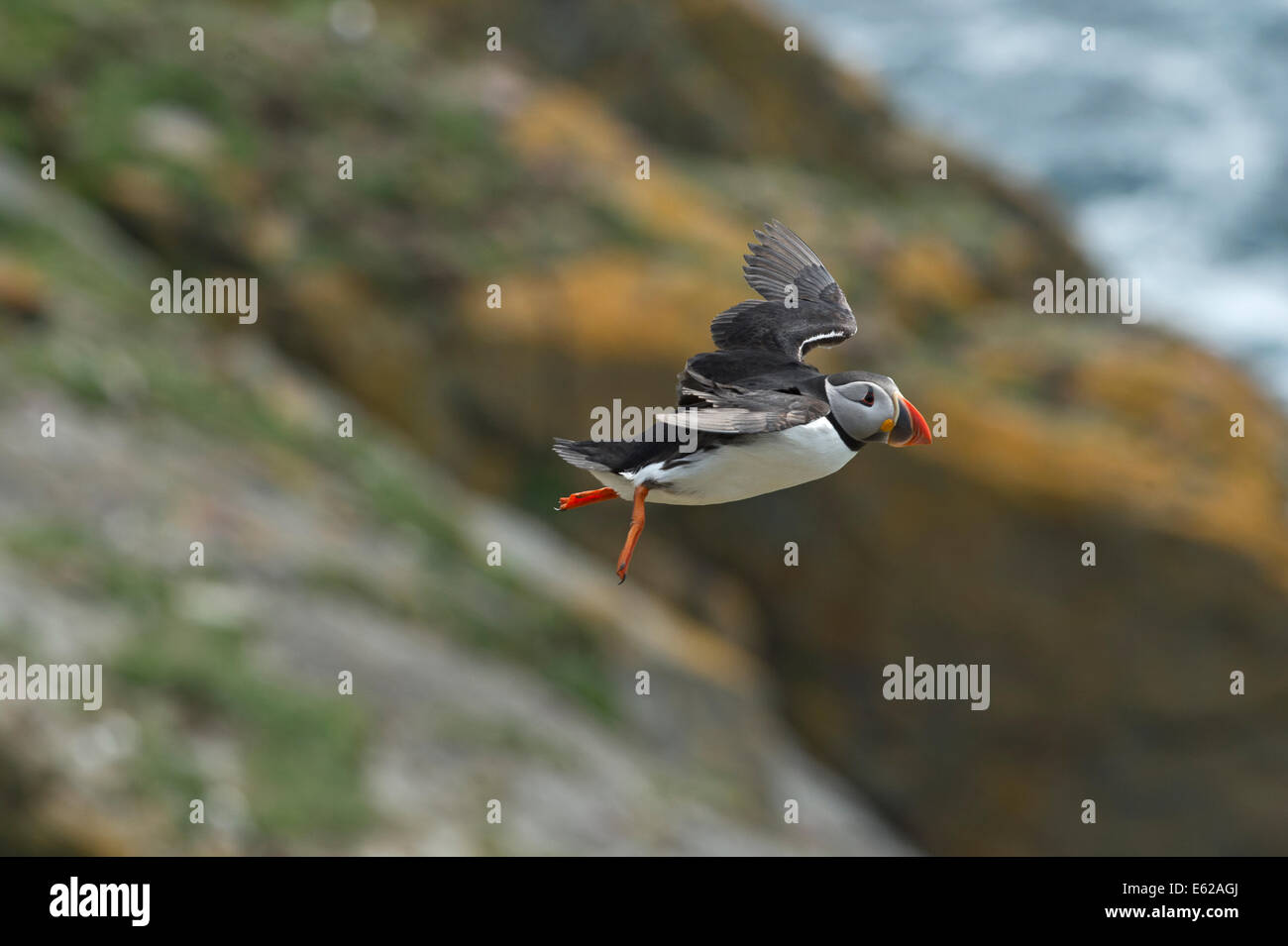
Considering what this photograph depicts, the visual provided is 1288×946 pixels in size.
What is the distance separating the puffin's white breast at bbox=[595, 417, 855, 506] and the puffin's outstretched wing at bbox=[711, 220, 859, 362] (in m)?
0.63

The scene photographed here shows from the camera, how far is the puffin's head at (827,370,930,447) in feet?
9.96

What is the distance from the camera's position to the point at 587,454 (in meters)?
3.78

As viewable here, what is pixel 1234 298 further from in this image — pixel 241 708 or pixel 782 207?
pixel 241 708

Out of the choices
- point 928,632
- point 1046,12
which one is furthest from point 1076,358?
point 1046,12

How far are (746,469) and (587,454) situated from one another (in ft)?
1.45

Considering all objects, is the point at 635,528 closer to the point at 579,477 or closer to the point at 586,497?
the point at 586,497

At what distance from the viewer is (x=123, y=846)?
10.9m

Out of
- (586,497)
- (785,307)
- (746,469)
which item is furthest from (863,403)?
(785,307)

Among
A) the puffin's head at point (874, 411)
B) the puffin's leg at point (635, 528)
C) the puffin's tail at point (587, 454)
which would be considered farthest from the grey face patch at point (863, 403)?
the puffin's tail at point (587, 454)

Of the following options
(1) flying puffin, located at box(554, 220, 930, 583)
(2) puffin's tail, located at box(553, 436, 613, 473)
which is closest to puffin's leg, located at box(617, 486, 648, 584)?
(1) flying puffin, located at box(554, 220, 930, 583)

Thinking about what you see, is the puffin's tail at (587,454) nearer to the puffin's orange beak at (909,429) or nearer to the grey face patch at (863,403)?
the grey face patch at (863,403)

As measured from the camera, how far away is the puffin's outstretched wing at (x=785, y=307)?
4.37 meters

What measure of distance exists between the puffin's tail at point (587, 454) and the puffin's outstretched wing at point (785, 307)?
2.22ft

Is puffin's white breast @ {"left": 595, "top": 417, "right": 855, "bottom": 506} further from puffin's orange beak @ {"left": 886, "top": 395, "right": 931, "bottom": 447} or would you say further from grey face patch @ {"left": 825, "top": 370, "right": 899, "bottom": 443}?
puffin's orange beak @ {"left": 886, "top": 395, "right": 931, "bottom": 447}
